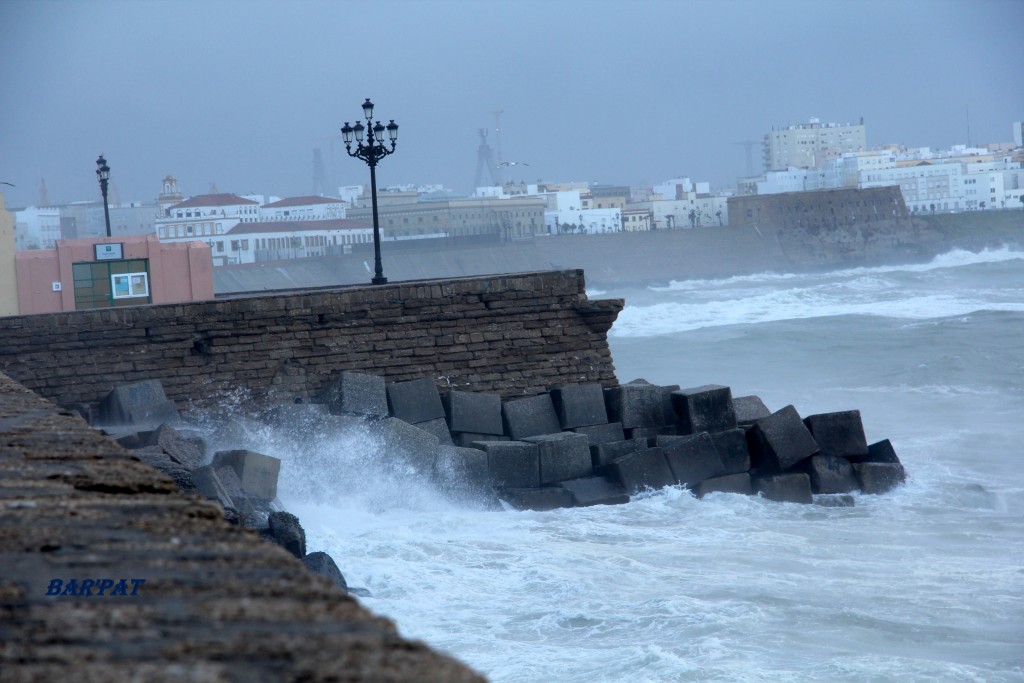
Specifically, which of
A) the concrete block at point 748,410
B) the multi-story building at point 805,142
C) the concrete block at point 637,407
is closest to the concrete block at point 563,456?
the concrete block at point 637,407

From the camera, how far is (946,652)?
6438 mm

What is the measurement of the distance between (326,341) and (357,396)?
848 millimetres

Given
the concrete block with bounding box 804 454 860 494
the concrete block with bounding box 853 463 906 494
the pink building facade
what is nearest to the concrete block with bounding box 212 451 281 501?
the concrete block with bounding box 804 454 860 494

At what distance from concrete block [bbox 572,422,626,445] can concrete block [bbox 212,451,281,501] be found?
10.6 ft

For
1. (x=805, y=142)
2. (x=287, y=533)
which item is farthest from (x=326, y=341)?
(x=805, y=142)

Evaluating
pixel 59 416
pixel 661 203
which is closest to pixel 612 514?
pixel 59 416

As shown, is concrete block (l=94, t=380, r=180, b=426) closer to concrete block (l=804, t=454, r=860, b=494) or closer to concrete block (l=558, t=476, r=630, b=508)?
concrete block (l=558, t=476, r=630, b=508)

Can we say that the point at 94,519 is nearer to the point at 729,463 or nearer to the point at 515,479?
the point at 515,479

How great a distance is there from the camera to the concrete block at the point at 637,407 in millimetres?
10938

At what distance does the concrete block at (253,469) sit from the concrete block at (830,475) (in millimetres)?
5083

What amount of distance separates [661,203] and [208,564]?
323ft

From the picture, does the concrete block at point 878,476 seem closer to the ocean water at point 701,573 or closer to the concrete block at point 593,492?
the ocean water at point 701,573

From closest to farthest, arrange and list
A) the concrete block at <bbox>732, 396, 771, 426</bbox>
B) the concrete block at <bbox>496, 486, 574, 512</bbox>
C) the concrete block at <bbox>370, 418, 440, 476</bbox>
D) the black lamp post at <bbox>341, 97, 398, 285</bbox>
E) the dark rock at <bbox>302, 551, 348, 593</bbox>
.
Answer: the dark rock at <bbox>302, 551, 348, 593</bbox> < the concrete block at <bbox>370, 418, 440, 476</bbox> < the concrete block at <bbox>496, 486, 574, 512</bbox> < the concrete block at <bbox>732, 396, 771, 426</bbox> < the black lamp post at <bbox>341, 97, 398, 285</bbox>

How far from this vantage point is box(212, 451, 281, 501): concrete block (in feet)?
28.4
